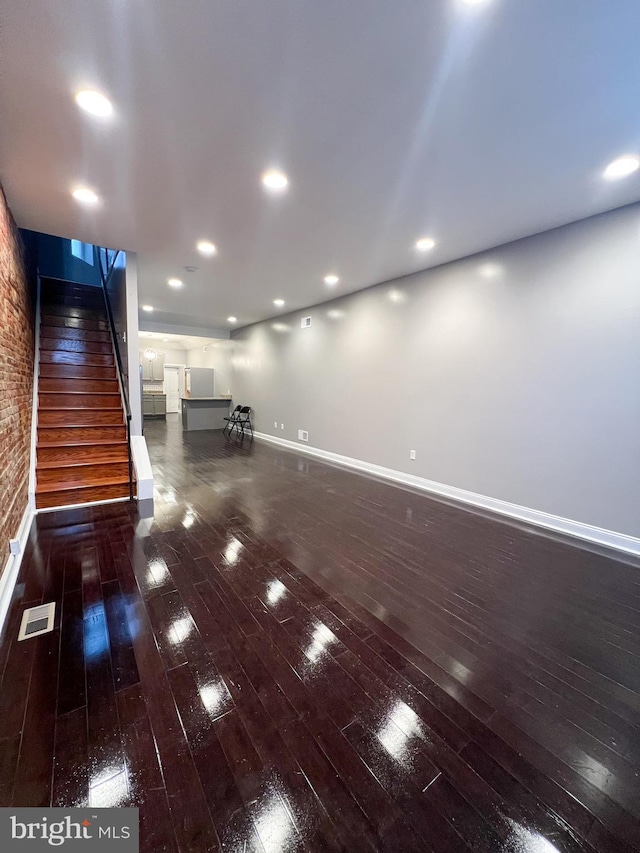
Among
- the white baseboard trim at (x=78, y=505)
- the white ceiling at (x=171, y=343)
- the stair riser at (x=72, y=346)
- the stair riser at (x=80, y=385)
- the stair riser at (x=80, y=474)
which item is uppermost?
the white ceiling at (x=171, y=343)

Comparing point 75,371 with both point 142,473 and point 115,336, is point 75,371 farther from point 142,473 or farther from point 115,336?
point 142,473

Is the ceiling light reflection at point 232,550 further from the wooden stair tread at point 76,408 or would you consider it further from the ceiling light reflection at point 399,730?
the wooden stair tread at point 76,408

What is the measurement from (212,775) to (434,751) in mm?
792

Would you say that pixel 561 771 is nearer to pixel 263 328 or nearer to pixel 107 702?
pixel 107 702

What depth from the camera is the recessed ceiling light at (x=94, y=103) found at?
5.62 feet

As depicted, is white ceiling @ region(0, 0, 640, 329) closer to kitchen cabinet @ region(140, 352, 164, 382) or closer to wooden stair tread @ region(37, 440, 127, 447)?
wooden stair tread @ region(37, 440, 127, 447)

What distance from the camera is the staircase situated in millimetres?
3527

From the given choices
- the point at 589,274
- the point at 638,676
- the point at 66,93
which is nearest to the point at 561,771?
the point at 638,676

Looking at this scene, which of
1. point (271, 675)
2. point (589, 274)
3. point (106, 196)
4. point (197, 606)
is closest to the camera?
point (271, 675)

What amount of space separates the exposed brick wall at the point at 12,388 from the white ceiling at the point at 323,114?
0.45 metres

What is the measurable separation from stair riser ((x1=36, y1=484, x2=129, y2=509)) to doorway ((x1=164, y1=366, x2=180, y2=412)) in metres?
10.00

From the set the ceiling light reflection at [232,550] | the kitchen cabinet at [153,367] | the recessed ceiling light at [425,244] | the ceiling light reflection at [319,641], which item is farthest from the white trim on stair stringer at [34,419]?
the kitchen cabinet at [153,367]

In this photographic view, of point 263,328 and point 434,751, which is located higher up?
point 263,328

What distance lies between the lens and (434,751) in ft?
3.99
